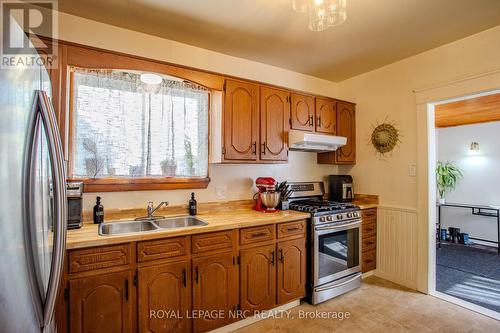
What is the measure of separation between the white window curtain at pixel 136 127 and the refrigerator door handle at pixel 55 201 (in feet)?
3.49

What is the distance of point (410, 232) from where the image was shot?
2.91 m

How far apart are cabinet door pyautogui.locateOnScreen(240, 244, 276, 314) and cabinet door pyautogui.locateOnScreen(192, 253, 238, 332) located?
86 mm

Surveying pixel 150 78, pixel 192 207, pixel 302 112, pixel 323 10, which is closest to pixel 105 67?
pixel 150 78

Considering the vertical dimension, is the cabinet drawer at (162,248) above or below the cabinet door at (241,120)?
below

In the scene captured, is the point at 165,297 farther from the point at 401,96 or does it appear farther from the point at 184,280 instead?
the point at 401,96

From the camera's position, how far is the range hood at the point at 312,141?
277cm

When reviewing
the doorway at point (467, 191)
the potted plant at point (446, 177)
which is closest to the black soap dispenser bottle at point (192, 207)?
the doorway at point (467, 191)

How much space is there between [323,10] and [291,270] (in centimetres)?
211

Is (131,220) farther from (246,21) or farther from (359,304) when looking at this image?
(359,304)

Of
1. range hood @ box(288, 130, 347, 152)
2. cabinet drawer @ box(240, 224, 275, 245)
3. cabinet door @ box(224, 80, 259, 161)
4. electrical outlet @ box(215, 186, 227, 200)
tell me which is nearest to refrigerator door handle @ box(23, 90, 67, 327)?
cabinet drawer @ box(240, 224, 275, 245)

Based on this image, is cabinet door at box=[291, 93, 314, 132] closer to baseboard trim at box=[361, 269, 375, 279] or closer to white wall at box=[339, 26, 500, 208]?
white wall at box=[339, 26, 500, 208]

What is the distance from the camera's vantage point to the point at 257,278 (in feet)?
7.36

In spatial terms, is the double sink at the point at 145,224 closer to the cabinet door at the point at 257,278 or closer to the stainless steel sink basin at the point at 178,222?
the stainless steel sink basin at the point at 178,222

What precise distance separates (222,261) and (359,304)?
4.94 feet
